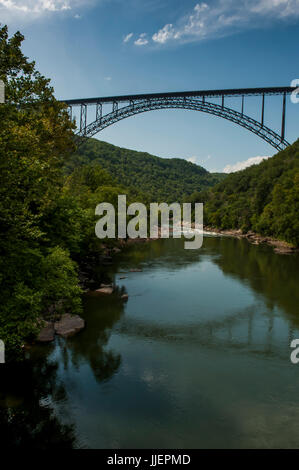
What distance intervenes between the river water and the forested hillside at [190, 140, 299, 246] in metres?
19.1

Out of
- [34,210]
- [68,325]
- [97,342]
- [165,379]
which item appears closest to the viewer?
[165,379]

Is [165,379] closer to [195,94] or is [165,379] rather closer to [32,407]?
[32,407]

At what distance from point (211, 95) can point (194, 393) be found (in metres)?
29.2

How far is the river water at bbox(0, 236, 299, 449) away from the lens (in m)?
6.96

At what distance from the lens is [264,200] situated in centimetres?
4859

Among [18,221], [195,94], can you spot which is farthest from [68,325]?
[195,94]

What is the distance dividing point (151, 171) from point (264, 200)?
2865 inches

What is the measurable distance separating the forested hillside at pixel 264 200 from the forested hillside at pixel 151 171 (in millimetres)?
23143

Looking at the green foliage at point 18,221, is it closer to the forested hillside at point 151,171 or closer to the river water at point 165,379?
the river water at point 165,379

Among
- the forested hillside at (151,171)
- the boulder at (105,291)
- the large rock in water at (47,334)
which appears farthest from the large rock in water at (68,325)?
the forested hillside at (151,171)

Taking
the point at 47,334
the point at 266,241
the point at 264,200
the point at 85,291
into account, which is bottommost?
the point at 47,334

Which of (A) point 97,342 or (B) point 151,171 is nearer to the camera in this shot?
(A) point 97,342

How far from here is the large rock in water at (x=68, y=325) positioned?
1166cm
